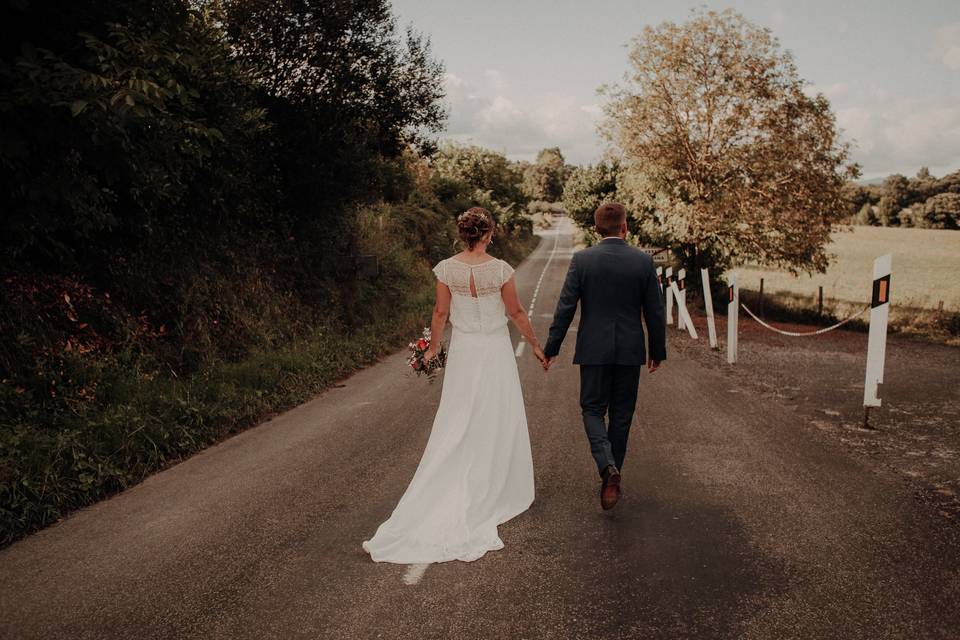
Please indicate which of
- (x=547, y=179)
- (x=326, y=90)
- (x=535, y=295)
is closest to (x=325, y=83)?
(x=326, y=90)

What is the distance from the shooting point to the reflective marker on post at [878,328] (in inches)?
266

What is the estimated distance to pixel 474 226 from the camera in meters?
4.65

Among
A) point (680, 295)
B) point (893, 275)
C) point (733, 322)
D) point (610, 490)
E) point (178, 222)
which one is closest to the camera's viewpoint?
point (610, 490)

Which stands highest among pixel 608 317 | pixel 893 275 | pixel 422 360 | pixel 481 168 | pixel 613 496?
pixel 481 168

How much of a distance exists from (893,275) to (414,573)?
1452 inches

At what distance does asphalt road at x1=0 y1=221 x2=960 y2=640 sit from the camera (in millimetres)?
3240

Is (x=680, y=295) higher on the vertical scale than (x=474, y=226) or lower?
lower

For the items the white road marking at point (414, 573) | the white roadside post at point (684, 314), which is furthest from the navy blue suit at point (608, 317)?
the white roadside post at point (684, 314)

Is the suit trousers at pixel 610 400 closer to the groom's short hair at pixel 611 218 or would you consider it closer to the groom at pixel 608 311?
the groom at pixel 608 311

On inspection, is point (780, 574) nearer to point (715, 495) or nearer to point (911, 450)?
point (715, 495)

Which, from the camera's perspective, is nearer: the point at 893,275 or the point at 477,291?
the point at 477,291

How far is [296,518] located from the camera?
4.67m

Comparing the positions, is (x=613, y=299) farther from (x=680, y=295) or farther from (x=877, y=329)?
(x=680, y=295)

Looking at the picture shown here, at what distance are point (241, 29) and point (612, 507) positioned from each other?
11.8 m
